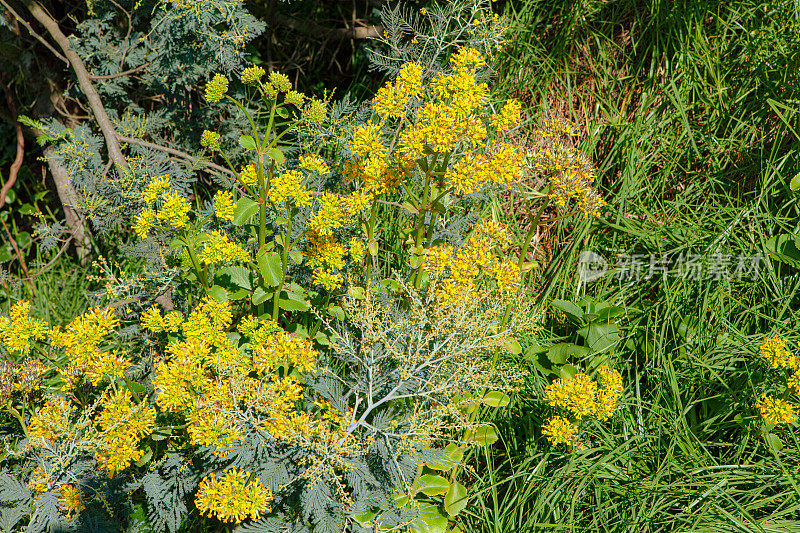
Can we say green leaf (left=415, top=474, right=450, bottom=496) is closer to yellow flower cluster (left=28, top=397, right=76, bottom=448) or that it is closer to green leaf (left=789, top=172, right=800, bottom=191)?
yellow flower cluster (left=28, top=397, right=76, bottom=448)

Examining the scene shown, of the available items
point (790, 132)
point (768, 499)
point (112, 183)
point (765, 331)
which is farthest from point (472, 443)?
point (790, 132)

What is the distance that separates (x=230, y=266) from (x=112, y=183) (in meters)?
0.88

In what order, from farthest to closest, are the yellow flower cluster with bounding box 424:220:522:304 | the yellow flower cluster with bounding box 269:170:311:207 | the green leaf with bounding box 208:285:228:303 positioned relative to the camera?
1. the green leaf with bounding box 208:285:228:303
2. the yellow flower cluster with bounding box 424:220:522:304
3. the yellow flower cluster with bounding box 269:170:311:207

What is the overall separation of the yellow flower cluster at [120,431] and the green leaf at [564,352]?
150 cm

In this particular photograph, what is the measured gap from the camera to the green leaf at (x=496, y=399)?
2088 mm

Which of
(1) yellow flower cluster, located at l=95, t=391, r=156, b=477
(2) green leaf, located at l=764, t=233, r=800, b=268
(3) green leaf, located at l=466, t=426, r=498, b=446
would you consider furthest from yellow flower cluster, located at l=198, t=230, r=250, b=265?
(2) green leaf, located at l=764, t=233, r=800, b=268

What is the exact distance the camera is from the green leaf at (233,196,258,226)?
70.4 inches

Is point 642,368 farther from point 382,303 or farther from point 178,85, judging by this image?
point 178,85

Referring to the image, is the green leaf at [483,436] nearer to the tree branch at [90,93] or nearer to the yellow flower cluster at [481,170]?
the yellow flower cluster at [481,170]

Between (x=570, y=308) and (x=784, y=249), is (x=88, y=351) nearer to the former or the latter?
(x=570, y=308)

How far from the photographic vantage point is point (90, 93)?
2.68 meters

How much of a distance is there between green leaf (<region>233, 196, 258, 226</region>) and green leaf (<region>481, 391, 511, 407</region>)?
3.24 ft

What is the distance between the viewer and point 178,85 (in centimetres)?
295

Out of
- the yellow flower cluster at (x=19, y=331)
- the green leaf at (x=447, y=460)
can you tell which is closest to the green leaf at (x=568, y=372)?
the green leaf at (x=447, y=460)
